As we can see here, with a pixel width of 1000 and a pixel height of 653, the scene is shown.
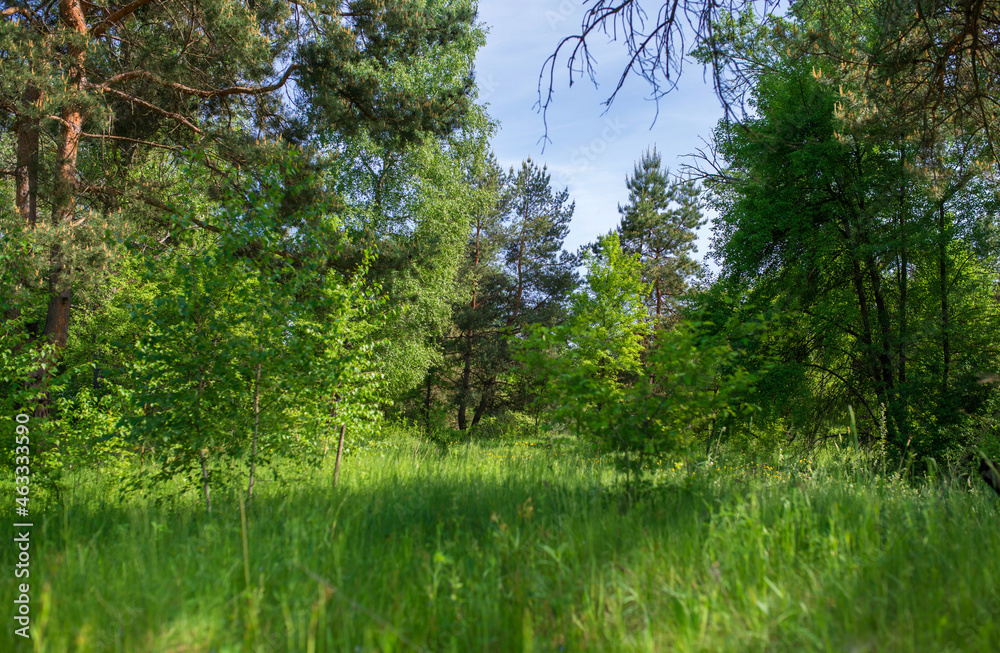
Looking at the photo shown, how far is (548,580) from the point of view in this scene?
2.66 metres

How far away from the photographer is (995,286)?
11484 millimetres

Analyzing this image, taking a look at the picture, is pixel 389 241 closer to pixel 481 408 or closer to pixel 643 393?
pixel 643 393

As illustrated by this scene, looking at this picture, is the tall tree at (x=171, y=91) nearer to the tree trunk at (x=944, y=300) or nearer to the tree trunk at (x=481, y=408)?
the tree trunk at (x=944, y=300)

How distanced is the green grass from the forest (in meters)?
0.02

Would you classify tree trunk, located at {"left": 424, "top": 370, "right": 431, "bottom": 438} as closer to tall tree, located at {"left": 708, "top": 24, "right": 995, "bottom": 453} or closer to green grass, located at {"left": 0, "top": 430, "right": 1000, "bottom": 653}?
tall tree, located at {"left": 708, "top": 24, "right": 995, "bottom": 453}

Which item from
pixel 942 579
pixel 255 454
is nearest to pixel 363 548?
pixel 255 454

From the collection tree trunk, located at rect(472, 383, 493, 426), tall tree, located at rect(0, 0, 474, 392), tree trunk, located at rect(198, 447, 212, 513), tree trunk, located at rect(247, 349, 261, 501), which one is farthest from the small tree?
tree trunk, located at rect(472, 383, 493, 426)

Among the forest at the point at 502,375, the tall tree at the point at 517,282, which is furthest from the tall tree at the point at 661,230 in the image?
the forest at the point at 502,375

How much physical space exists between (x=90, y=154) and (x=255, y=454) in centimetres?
955

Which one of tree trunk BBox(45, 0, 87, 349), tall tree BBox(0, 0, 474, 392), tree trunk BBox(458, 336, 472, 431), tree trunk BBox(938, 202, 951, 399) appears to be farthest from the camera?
tree trunk BBox(458, 336, 472, 431)

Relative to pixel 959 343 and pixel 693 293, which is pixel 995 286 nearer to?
pixel 959 343

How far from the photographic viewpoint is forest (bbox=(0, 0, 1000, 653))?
2.37 meters

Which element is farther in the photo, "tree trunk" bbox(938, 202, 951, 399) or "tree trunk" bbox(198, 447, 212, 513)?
"tree trunk" bbox(938, 202, 951, 399)

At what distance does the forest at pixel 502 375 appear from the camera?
2.37 metres
